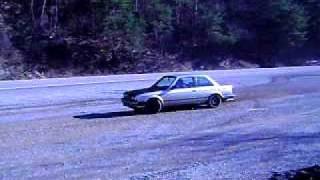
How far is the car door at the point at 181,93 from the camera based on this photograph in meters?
20.2

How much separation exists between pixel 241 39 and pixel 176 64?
43.7 ft

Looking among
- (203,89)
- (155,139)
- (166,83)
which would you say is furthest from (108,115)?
(155,139)

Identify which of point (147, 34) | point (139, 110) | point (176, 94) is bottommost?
point (139, 110)

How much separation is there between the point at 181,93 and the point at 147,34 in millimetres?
36828

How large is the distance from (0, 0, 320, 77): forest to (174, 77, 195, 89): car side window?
84.3ft

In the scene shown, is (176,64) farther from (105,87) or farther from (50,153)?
(50,153)

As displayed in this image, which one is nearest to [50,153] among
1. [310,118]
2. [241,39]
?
[310,118]

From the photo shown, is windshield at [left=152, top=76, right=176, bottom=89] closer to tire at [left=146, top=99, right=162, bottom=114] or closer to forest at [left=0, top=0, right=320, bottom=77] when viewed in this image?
tire at [left=146, top=99, right=162, bottom=114]

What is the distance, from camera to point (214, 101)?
70.7 ft

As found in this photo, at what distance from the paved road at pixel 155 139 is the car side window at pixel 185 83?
0.87 m

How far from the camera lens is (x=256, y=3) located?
69.1m

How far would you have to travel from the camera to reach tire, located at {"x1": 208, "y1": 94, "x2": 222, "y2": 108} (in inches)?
842

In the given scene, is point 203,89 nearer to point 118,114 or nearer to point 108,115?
point 118,114

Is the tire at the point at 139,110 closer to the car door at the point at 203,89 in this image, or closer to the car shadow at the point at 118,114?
the car shadow at the point at 118,114
